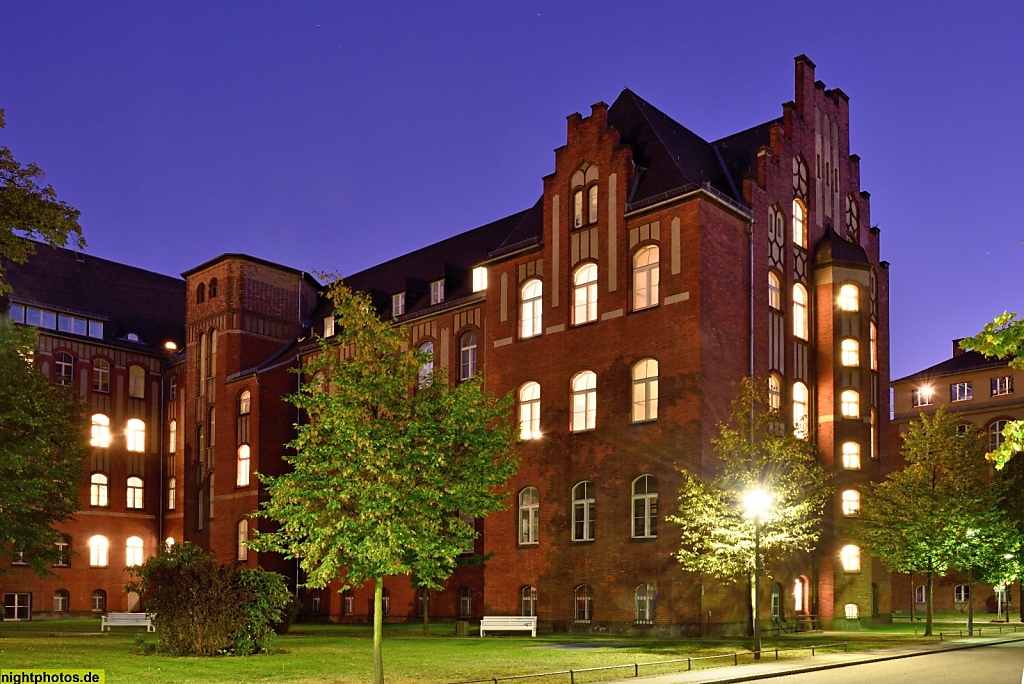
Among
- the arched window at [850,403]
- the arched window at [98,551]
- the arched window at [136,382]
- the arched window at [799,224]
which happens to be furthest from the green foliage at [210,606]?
the arched window at [136,382]

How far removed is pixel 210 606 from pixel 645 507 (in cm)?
1621

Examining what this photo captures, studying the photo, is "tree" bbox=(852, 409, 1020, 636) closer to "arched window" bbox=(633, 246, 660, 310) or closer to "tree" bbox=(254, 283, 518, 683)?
"arched window" bbox=(633, 246, 660, 310)

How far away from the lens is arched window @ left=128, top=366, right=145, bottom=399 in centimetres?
6562

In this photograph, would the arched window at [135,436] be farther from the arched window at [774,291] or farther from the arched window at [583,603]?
the arched window at [774,291]

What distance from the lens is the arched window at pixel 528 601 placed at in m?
40.2

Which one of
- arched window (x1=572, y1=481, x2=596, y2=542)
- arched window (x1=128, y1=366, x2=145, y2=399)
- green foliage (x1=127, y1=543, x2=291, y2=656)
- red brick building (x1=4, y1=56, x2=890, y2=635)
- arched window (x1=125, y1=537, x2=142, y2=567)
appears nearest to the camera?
green foliage (x1=127, y1=543, x2=291, y2=656)

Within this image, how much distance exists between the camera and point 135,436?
6550 centimetres

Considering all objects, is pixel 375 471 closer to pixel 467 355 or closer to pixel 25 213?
pixel 25 213

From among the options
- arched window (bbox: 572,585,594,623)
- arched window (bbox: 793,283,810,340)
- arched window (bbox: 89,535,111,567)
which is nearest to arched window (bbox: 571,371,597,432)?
arched window (bbox: 572,585,594,623)

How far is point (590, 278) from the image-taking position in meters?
40.5


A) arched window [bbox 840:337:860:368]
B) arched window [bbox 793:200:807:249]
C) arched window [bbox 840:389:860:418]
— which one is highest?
arched window [bbox 793:200:807:249]

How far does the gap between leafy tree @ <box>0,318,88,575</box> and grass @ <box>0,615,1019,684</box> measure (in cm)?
340

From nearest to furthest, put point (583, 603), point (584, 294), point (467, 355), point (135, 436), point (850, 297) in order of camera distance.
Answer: point (583, 603) < point (584, 294) < point (850, 297) < point (467, 355) < point (135, 436)

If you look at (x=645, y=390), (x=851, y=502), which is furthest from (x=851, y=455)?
(x=645, y=390)
